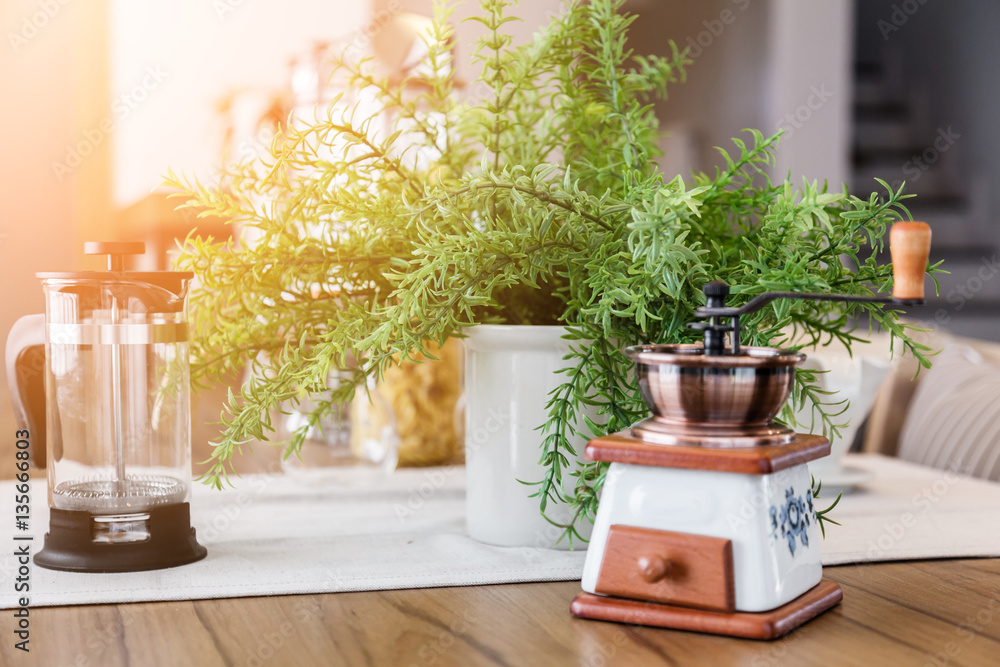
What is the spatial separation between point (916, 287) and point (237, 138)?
2.71 m

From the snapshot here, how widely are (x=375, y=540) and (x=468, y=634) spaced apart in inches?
10.8

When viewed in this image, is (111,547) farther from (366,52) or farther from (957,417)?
(366,52)

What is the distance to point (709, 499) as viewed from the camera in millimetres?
604

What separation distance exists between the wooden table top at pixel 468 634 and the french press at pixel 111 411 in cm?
10

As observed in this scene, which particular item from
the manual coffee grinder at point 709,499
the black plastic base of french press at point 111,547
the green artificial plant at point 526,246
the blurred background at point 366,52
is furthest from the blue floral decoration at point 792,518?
the blurred background at point 366,52

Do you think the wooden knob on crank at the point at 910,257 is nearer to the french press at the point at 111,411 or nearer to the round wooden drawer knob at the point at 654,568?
the round wooden drawer knob at the point at 654,568

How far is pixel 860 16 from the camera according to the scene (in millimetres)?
3600

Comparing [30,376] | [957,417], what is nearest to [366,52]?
[957,417]

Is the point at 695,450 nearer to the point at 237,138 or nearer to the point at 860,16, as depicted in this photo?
the point at 237,138

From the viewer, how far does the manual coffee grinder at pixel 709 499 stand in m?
0.59

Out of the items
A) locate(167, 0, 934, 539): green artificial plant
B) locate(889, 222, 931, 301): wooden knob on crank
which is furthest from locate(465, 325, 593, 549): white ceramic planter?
locate(889, 222, 931, 301): wooden knob on crank

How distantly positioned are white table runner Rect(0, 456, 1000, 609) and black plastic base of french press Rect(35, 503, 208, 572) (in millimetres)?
11

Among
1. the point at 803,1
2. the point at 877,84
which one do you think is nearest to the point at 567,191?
the point at 803,1

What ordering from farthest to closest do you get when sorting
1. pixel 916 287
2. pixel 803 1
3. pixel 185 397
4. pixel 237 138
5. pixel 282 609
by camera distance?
pixel 803 1
pixel 237 138
pixel 185 397
pixel 282 609
pixel 916 287
